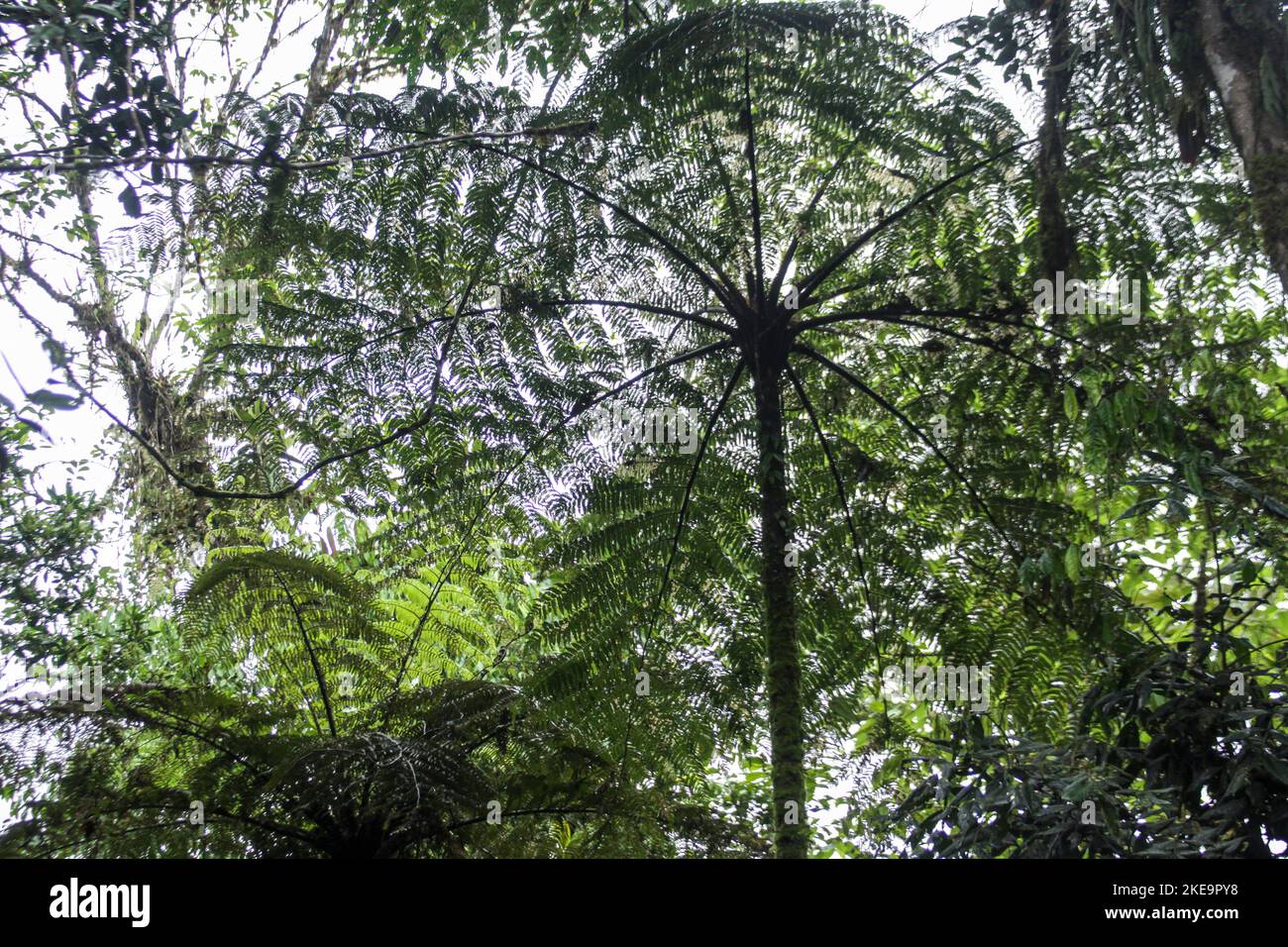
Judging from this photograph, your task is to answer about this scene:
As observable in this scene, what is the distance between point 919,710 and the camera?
463 cm

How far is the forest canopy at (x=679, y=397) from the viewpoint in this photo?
10.8 ft

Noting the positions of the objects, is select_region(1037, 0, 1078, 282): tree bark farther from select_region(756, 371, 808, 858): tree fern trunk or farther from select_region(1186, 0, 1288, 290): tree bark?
select_region(756, 371, 808, 858): tree fern trunk

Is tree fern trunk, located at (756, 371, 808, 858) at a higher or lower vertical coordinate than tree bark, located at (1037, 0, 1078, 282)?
lower

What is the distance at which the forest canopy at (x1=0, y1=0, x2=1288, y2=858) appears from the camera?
3.29 meters

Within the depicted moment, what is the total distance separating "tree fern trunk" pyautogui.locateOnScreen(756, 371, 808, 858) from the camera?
2986 mm

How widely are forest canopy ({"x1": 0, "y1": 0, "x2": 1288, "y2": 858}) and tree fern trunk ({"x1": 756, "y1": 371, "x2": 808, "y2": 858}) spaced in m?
0.01

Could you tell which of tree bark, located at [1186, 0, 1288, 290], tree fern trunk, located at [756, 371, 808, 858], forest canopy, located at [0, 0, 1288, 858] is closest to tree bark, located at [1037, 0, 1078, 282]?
forest canopy, located at [0, 0, 1288, 858]

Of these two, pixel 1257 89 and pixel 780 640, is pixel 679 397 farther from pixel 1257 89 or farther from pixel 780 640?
pixel 1257 89

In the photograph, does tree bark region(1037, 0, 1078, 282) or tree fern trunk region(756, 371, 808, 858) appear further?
tree bark region(1037, 0, 1078, 282)

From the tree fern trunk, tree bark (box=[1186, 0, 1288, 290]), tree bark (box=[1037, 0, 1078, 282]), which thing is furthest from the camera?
tree bark (box=[1037, 0, 1078, 282])

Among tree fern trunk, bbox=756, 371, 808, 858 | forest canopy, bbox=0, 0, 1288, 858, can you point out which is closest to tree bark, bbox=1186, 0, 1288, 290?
forest canopy, bbox=0, 0, 1288, 858

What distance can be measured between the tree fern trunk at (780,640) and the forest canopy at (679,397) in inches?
0.6

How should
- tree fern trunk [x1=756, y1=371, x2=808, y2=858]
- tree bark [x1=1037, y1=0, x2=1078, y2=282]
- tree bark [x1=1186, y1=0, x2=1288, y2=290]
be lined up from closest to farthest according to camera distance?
tree bark [x1=1186, y1=0, x2=1288, y2=290], tree fern trunk [x1=756, y1=371, x2=808, y2=858], tree bark [x1=1037, y1=0, x2=1078, y2=282]

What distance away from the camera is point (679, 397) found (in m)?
3.75
